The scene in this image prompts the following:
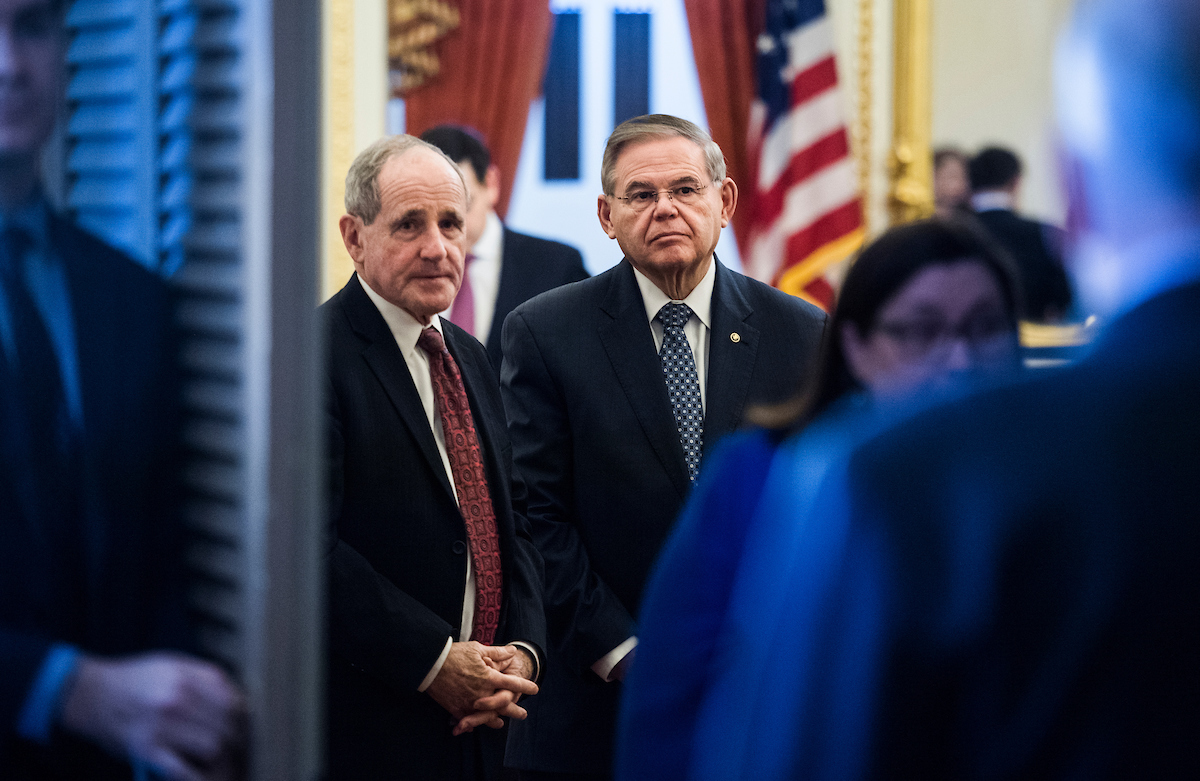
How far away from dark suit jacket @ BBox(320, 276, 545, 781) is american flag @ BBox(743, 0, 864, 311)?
4137 millimetres

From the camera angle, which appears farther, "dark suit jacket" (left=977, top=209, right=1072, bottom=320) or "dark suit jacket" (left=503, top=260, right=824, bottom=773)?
"dark suit jacket" (left=977, top=209, right=1072, bottom=320)

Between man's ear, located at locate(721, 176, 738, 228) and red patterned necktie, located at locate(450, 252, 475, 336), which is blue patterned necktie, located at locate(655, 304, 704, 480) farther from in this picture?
red patterned necktie, located at locate(450, 252, 475, 336)

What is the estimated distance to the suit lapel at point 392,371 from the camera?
6.63 feet

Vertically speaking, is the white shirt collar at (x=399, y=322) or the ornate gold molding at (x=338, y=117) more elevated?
the ornate gold molding at (x=338, y=117)

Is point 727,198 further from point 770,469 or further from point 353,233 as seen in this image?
point 770,469

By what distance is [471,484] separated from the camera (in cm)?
211

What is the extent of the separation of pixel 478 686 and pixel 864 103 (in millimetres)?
4895

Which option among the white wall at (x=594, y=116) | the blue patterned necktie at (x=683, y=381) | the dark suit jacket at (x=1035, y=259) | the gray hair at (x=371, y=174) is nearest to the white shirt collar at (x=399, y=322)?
the gray hair at (x=371, y=174)

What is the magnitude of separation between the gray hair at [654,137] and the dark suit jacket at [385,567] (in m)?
0.65

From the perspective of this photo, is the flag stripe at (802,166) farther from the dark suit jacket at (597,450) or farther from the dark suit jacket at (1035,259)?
the dark suit jacket at (597,450)

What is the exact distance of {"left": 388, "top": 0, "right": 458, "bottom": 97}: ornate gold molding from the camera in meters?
5.62

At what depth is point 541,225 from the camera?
6020 millimetres

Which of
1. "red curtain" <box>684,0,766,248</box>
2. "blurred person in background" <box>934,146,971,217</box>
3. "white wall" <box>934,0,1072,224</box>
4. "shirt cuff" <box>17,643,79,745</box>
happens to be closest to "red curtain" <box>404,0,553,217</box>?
"red curtain" <box>684,0,766,248</box>

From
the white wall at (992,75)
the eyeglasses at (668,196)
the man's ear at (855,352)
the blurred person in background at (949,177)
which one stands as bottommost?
the man's ear at (855,352)
